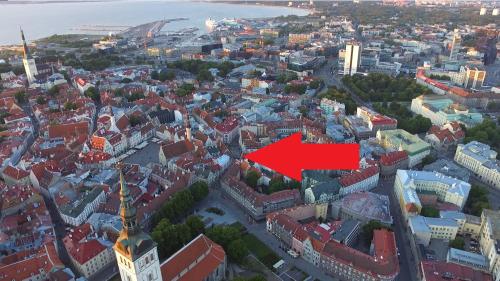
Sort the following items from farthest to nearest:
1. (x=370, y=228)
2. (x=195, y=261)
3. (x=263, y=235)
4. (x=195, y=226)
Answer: (x=263, y=235) < (x=370, y=228) < (x=195, y=226) < (x=195, y=261)

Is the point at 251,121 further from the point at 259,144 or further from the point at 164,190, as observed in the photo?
the point at 164,190

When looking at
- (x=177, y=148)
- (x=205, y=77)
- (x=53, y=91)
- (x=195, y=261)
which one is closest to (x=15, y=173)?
(x=177, y=148)

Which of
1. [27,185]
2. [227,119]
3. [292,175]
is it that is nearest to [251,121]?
[227,119]

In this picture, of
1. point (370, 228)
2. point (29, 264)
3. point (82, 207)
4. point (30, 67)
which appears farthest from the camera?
point (30, 67)

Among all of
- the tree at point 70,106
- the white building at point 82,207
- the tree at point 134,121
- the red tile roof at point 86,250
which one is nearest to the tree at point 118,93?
the tree at point 70,106

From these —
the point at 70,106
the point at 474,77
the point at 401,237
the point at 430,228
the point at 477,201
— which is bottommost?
the point at 401,237

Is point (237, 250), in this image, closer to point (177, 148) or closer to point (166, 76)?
point (177, 148)

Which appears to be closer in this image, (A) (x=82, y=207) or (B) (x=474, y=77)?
(A) (x=82, y=207)

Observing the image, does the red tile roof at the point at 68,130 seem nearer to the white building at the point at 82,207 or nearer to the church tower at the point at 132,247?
the white building at the point at 82,207
